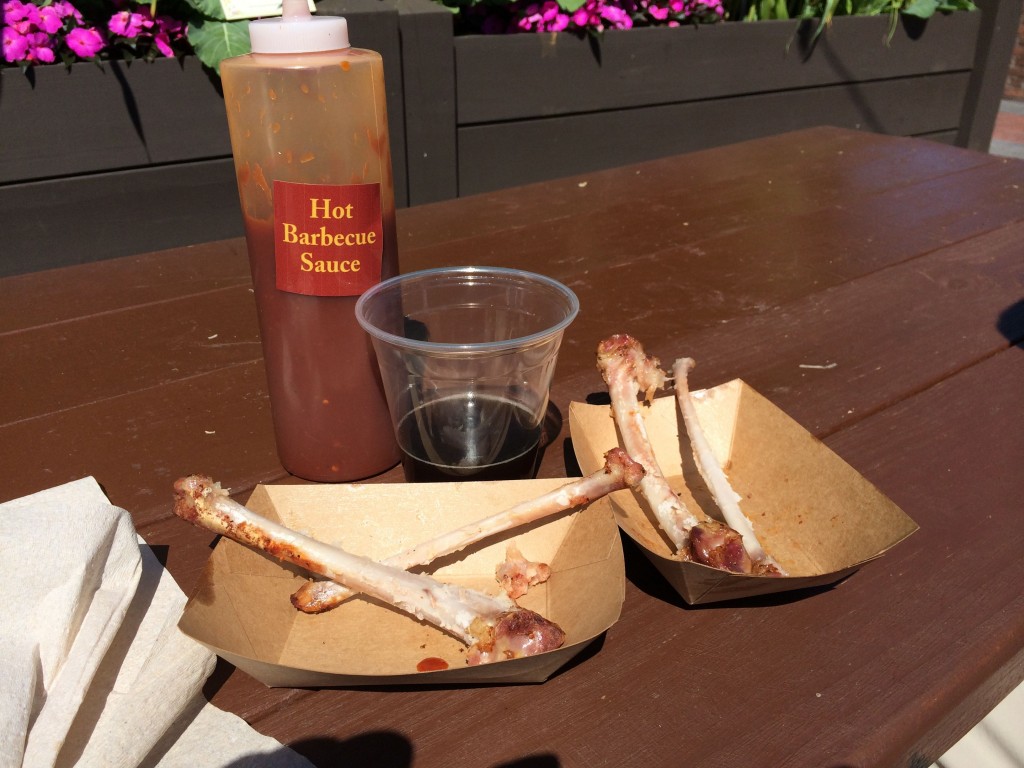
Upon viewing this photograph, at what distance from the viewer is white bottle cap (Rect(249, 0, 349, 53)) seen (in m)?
0.61

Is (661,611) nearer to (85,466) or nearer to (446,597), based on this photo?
(446,597)

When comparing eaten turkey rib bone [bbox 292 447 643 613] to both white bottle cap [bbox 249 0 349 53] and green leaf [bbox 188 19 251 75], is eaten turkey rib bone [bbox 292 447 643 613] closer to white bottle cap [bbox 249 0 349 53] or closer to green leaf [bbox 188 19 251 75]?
white bottle cap [bbox 249 0 349 53]

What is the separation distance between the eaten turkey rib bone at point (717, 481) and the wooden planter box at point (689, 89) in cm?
180

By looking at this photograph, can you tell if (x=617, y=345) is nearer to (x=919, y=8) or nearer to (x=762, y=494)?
(x=762, y=494)

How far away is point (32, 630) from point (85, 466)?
31 centimetres

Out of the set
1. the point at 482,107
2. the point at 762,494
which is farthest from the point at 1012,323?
the point at 482,107

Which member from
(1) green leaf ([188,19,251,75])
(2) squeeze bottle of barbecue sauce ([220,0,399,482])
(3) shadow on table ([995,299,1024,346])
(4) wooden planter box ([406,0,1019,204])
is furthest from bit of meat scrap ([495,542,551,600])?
(4) wooden planter box ([406,0,1019,204])

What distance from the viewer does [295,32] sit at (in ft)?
2.01

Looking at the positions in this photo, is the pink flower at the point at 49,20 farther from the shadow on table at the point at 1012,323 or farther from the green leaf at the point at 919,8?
the green leaf at the point at 919,8

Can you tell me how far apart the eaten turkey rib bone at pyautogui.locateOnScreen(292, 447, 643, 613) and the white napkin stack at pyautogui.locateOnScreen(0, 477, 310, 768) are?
0.28 ft

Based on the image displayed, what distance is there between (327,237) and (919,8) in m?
3.50

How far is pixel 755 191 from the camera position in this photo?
172 centimetres

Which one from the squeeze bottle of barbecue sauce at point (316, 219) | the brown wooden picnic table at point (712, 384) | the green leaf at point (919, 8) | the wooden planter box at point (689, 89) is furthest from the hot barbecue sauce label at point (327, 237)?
the green leaf at point (919, 8)

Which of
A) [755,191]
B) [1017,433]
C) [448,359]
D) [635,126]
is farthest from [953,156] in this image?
[448,359]
